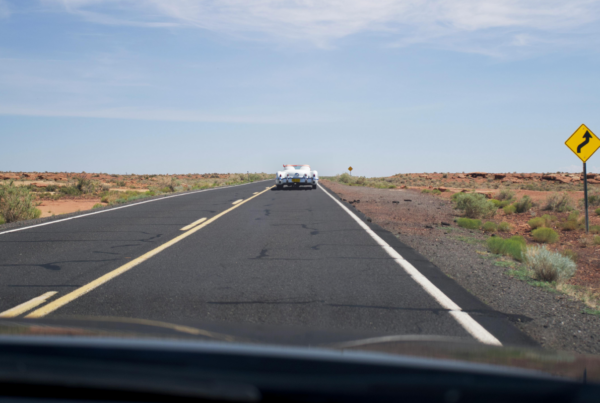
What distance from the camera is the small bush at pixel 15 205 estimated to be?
1836 centimetres

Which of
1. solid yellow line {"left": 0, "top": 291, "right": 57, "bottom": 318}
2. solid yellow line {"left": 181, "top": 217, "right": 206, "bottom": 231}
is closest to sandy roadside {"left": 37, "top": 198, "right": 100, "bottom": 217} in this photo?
solid yellow line {"left": 181, "top": 217, "right": 206, "bottom": 231}

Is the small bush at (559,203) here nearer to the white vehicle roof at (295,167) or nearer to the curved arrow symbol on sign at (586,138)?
the curved arrow symbol on sign at (586,138)

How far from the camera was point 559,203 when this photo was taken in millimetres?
24469

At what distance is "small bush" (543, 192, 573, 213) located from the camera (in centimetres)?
2411

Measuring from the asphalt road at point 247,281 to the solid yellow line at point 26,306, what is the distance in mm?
77

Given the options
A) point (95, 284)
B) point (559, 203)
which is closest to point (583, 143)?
point (559, 203)

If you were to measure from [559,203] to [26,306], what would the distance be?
2515 cm

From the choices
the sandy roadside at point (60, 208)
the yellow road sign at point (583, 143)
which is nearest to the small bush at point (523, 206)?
the yellow road sign at point (583, 143)

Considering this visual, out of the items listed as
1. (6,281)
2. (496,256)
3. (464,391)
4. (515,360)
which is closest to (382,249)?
(496,256)

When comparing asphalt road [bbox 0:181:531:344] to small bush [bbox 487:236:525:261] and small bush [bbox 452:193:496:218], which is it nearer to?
small bush [bbox 487:236:525:261]

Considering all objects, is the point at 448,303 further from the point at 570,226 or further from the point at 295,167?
the point at 295,167

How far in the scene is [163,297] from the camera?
576 centimetres

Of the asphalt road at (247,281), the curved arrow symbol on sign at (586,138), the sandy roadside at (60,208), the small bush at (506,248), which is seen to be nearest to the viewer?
the asphalt road at (247,281)

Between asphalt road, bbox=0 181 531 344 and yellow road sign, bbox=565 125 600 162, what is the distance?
8352 millimetres
